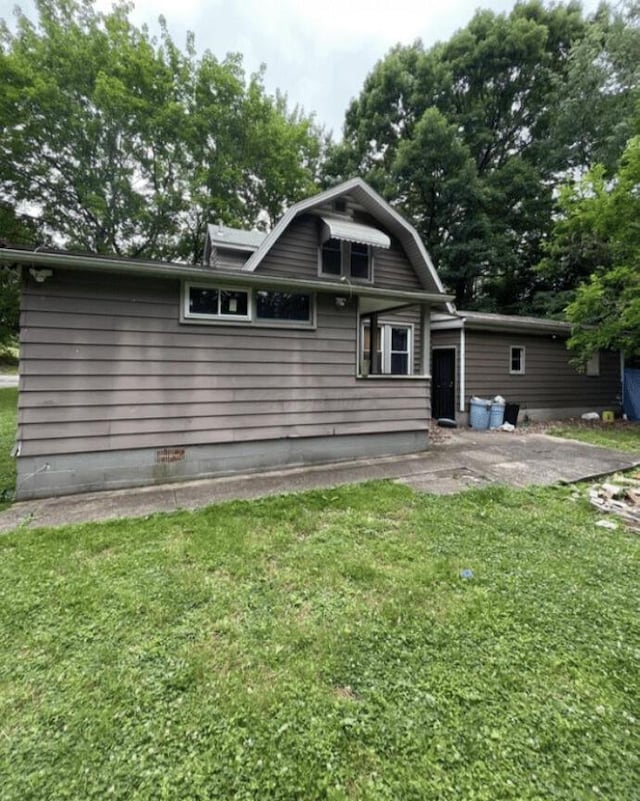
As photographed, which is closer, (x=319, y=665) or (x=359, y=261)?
(x=319, y=665)

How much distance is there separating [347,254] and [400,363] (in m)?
3.07

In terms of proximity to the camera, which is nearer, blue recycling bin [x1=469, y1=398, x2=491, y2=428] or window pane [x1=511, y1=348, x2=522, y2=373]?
blue recycling bin [x1=469, y1=398, x2=491, y2=428]

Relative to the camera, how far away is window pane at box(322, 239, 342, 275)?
8453 mm

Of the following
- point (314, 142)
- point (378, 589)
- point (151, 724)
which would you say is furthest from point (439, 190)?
point (151, 724)

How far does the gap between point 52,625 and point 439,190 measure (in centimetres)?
1974

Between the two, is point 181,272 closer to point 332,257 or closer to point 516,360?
point 332,257

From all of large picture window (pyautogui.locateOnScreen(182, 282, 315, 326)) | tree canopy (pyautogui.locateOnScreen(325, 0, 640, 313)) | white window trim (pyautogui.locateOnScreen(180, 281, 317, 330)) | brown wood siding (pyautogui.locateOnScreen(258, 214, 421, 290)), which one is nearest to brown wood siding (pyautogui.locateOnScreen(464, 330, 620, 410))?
brown wood siding (pyautogui.locateOnScreen(258, 214, 421, 290))

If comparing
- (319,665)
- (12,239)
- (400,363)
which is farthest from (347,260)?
(12,239)

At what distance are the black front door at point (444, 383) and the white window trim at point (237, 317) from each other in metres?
5.91

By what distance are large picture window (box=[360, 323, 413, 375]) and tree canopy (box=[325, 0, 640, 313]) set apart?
941 cm

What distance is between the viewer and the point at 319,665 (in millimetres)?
1963

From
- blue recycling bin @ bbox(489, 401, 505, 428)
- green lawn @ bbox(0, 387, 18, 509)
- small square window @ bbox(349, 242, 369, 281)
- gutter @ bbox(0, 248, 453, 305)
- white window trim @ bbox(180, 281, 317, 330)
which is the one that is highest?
small square window @ bbox(349, 242, 369, 281)

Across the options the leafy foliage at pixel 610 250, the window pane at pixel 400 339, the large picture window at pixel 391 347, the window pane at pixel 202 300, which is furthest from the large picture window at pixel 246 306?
the leafy foliage at pixel 610 250

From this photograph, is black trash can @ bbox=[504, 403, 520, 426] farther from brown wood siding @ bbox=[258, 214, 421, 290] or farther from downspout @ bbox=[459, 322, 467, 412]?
brown wood siding @ bbox=[258, 214, 421, 290]
